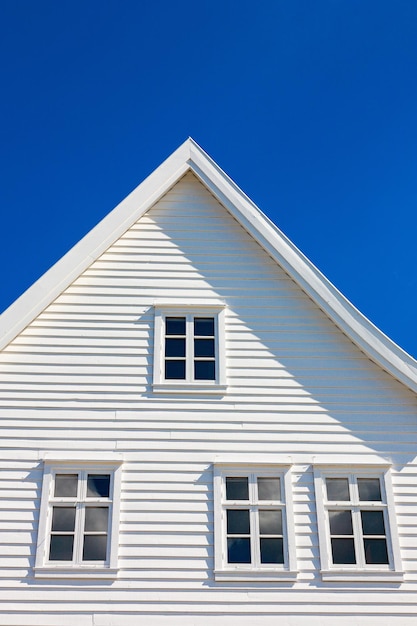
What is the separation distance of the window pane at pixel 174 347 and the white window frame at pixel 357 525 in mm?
2998

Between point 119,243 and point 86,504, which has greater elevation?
point 119,243

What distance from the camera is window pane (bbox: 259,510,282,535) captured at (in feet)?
34.3

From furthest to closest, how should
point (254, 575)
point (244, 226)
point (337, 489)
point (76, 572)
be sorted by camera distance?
point (244, 226) < point (337, 489) < point (254, 575) < point (76, 572)

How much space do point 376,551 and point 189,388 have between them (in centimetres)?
390

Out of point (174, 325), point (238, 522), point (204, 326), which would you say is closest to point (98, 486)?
point (238, 522)

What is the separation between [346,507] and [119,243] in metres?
6.03

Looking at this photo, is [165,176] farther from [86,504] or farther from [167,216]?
[86,504]

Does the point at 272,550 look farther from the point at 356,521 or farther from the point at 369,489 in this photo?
the point at 369,489

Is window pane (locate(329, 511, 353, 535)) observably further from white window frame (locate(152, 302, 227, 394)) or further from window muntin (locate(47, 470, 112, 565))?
window muntin (locate(47, 470, 112, 565))

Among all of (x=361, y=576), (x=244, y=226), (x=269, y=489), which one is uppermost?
(x=244, y=226)

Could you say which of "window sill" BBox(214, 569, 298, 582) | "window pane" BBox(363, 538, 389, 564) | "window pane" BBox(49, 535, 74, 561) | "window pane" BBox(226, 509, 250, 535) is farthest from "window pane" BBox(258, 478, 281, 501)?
"window pane" BBox(49, 535, 74, 561)

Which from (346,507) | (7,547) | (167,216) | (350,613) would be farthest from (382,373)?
(7,547)

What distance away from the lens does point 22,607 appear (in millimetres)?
9758

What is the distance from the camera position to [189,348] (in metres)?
11.7
